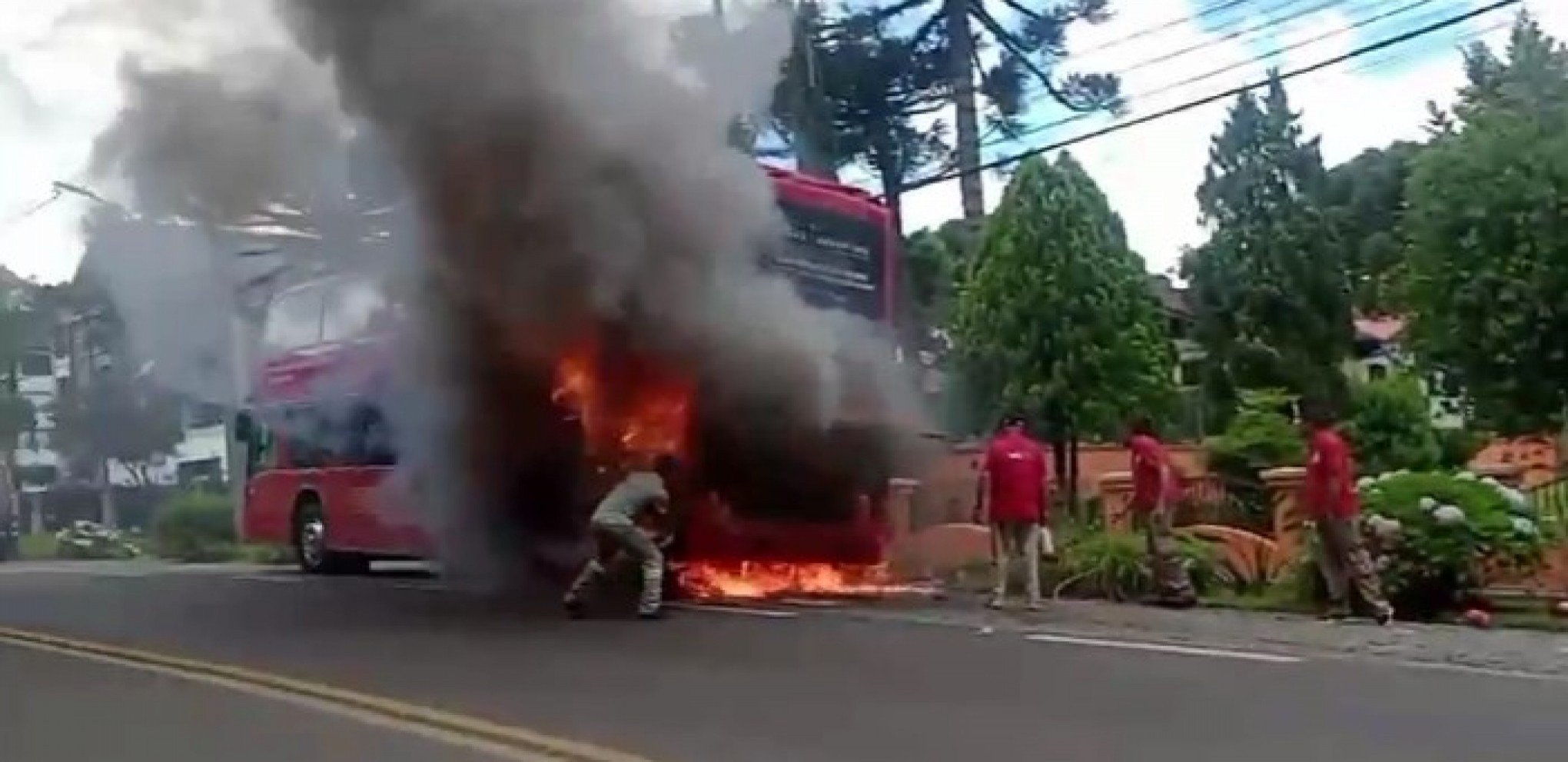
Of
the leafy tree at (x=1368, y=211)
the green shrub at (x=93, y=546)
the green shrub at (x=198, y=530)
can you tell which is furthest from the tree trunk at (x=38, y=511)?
the leafy tree at (x=1368, y=211)

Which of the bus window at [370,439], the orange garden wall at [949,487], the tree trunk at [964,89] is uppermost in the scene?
the tree trunk at [964,89]

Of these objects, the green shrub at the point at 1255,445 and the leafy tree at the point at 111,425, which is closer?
the green shrub at the point at 1255,445

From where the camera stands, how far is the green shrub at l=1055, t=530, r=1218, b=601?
15484mm

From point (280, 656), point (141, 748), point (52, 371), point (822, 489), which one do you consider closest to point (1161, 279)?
Answer: point (822, 489)

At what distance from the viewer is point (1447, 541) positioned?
1348 centimetres

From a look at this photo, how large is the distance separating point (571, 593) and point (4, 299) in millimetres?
39958

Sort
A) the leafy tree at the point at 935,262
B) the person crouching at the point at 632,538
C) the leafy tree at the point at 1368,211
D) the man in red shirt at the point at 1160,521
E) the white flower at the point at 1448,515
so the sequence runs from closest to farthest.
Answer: the white flower at the point at 1448,515 → the person crouching at the point at 632,538 → the man in red shirt at the point at 1160,521 → the leafy tree at the point at 935,262 → the leafy tree at the point at 1368,211

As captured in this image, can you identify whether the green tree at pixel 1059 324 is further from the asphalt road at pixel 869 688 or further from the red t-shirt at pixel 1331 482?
the asphalt road at pixel 869 688

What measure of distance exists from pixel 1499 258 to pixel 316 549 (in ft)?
41.4

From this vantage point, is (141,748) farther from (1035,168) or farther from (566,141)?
(1035,168)

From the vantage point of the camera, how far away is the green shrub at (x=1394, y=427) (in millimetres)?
23844

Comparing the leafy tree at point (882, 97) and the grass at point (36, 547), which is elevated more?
the leafy tree at point (882, 97)

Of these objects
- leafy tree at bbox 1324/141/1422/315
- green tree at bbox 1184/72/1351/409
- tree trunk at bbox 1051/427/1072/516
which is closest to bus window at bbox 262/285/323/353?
tree trunk at bbox 1051/427/1072/516

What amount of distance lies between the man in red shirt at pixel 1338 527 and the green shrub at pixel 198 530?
20733mm
